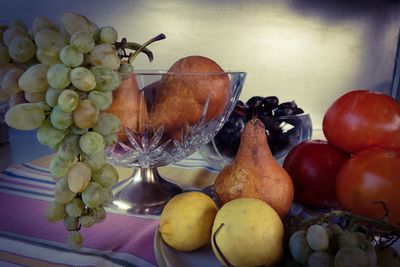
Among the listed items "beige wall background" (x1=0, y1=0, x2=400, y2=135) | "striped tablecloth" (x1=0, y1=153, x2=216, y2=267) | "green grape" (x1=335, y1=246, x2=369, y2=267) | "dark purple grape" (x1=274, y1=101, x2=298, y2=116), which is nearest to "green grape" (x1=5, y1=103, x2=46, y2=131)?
"striped tablecloth" (x1=0, y1=153, x2=216, y2=267)

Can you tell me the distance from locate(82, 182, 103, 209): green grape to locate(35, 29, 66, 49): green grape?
0.12 metres

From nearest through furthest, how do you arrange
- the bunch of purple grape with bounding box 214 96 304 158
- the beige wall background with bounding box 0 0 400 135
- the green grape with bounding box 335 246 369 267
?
the green grape with bounding box 335 246 369 267
the bunch of purple grape with bounding box 214 96 304 158
the beige wall background with bounding box 0 0 400 135

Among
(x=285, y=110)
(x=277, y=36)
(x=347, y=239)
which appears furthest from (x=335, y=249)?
(x=277, y=36)

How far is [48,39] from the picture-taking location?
270 mm

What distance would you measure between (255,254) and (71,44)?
212mm

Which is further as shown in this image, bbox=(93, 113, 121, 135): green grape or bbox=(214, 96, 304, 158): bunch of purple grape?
bbox=(214, 96, 304, 158): bunch of purple grape

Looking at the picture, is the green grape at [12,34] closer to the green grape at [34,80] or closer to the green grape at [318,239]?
the green grape at [34,80]

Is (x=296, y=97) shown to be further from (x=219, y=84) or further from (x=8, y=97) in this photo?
(x=8, y=97)

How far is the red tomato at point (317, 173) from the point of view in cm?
39

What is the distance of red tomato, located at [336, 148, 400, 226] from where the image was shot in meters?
0.31

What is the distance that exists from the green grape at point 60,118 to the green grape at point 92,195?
52mm

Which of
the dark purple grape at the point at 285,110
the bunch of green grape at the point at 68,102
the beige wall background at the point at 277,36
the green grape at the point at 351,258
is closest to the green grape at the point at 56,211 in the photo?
the bunch of green grape at the point at 68,102

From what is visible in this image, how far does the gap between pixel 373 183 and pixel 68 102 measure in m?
0.28

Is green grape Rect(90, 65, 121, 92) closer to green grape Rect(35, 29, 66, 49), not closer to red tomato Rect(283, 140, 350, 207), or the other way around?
green grape Rect(35, 29, 66, 49)
